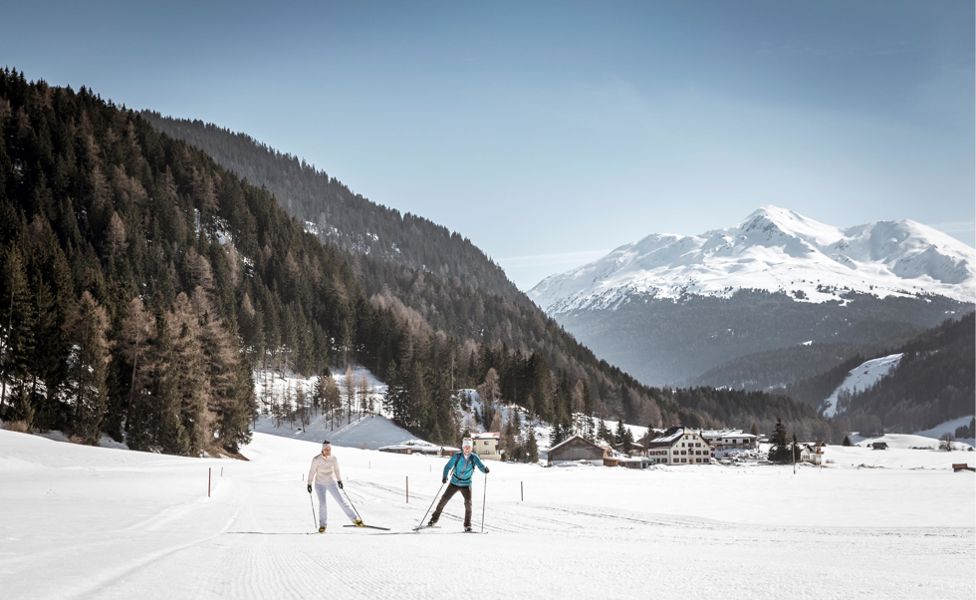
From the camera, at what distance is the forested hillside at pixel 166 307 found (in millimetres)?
54062

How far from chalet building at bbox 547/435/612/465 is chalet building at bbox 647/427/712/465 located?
82.3ft

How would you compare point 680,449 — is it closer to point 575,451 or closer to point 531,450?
point 575,451

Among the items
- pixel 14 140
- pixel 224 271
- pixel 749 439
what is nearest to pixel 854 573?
pixel 224 271

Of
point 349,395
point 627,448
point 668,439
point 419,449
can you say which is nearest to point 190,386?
point 419,449

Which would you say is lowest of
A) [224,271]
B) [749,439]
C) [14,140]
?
[749,439]

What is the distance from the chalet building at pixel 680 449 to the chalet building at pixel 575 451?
2510cm

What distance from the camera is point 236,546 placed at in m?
13.7

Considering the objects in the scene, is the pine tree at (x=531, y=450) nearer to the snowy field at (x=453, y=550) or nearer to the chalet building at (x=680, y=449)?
the chalet building at (x=680, y=449)

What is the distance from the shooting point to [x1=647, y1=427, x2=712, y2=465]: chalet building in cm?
13488

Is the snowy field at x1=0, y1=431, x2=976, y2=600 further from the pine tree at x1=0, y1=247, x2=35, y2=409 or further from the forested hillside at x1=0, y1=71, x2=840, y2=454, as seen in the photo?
the forested hillside at x1=0, y1=71, x2=840, y2=454

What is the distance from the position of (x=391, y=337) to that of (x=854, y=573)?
471ft

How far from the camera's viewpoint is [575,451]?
112m

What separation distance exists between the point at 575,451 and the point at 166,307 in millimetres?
62743

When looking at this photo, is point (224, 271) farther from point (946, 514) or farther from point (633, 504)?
point (946, 514)
